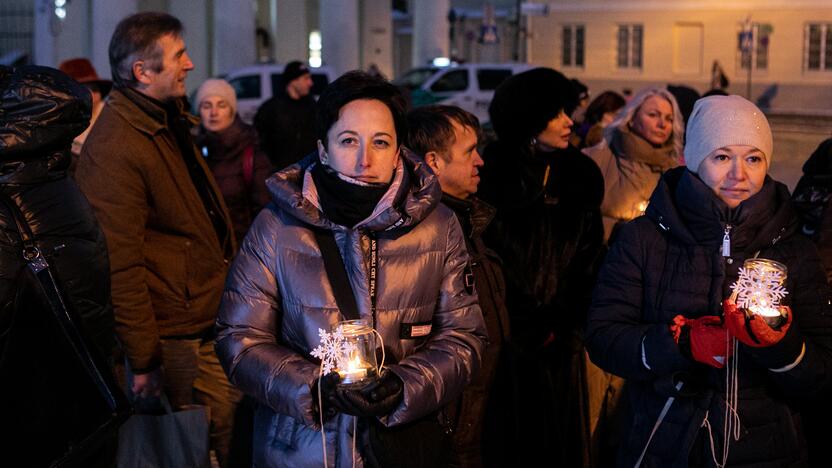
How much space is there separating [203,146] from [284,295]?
3458 mm

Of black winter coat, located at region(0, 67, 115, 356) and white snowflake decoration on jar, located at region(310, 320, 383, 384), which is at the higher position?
black winter coat, located at region(0, 67, 115, 356)

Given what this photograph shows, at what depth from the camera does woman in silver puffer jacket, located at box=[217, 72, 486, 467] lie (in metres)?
3.31

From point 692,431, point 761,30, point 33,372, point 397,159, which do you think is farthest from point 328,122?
point 761,30

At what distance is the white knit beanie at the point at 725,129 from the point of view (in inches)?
145

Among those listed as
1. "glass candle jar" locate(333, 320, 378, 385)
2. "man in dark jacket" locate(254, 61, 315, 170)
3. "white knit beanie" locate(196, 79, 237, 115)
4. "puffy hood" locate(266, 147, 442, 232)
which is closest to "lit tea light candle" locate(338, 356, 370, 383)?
"glass candle jar" locate(333, 320, 378, 385)

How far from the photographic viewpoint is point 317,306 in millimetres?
3371

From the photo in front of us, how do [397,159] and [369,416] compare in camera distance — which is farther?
[397,159]

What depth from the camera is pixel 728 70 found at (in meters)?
44.3

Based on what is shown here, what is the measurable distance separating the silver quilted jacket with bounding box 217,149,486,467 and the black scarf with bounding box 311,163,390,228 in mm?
27

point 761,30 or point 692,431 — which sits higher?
point 761,30

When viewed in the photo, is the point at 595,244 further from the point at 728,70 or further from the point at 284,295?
the point at 728,70

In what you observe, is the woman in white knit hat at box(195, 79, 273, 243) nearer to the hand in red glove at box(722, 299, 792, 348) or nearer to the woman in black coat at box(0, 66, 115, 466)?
the woman in black coat at box(0, 66, 115, 466)

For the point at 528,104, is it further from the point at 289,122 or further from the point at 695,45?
the point at 695,45

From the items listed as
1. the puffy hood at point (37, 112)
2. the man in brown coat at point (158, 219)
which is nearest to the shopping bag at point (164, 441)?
the man in brown coat at point (158, 219)
